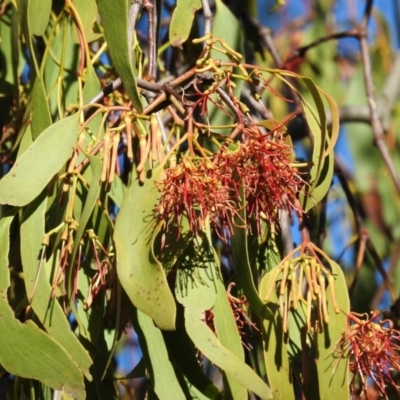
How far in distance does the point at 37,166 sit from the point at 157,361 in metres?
0.26

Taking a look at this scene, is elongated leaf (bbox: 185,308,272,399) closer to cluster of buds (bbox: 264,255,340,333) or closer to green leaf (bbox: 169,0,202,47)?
cluster of buds (bbox: 264,255,340,333)

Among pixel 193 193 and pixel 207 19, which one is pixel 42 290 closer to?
pixel 193 193

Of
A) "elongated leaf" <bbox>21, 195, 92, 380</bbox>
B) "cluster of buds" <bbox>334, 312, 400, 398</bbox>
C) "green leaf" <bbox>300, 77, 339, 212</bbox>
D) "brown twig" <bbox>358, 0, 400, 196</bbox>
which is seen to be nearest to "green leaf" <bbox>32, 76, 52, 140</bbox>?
"elongated leaf" <bbox>21, 195, 92, 380</bbox>

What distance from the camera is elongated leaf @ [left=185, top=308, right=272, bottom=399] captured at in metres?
0.86

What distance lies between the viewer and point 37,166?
930 mm

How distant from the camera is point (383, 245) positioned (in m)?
2.60

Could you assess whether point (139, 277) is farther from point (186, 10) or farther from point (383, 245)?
point (383, 245)

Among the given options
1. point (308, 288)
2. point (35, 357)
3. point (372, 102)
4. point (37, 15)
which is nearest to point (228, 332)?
point (308, 288)

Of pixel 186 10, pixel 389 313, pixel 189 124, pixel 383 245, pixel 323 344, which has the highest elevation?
pixel 186 10

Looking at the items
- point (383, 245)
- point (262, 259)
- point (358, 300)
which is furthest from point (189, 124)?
point (383, 245)

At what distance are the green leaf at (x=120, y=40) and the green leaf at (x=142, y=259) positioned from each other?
0.09 m

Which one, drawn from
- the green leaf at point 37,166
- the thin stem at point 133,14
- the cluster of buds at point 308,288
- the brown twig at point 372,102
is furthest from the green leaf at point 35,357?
the brown twig at point 372,102

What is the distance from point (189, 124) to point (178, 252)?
0.14 meters

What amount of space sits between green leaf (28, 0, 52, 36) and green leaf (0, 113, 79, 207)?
8.5 inches
